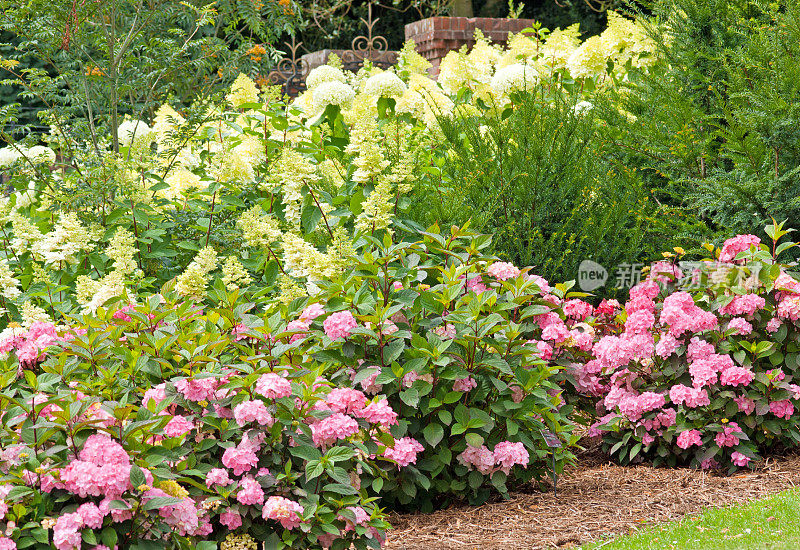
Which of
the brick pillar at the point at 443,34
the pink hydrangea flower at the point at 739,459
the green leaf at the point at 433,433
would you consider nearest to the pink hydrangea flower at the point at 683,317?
the pink hydrangea flower at the point at 739,459

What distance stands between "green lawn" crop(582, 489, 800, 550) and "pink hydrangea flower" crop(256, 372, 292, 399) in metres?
1.14

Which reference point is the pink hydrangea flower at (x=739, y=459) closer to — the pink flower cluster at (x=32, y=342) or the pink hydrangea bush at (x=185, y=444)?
the pink hydrangea bush at (x=185, y=444)

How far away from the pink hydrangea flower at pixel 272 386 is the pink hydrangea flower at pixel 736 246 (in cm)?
217

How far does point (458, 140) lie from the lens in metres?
4.40

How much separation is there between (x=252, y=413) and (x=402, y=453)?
61 centimetres

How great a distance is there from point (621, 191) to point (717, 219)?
0.71 metres

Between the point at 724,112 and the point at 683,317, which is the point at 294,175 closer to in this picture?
the point at 683,317

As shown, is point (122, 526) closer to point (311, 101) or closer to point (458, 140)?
point (458, 140)

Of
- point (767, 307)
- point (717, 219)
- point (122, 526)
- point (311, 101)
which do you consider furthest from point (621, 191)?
point (122, 526)

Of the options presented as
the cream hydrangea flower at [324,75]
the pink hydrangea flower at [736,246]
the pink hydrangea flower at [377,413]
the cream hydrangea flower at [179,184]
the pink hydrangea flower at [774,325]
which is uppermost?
the cream hydrangea flower at [324,75]

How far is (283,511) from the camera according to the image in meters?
2.24

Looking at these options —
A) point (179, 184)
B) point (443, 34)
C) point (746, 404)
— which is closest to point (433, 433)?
point (746, 404)

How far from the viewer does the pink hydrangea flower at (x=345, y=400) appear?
2553 mm

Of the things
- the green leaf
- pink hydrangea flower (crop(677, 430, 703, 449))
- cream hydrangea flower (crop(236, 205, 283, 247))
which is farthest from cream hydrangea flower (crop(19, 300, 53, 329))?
pink hydrangea flower (crop(677, 430, 703, 449))
